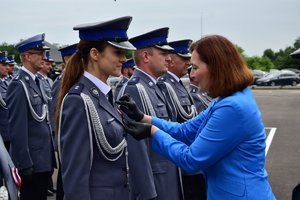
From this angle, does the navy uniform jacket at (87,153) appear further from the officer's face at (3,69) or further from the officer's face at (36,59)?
the officer's face at (3,69)

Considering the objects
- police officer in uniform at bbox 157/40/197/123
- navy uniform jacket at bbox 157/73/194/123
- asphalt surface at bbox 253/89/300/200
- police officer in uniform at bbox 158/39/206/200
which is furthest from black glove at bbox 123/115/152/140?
asphalt surface at bbox 253/89/300/200

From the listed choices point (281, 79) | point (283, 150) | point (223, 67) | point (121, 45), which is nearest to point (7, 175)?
point (121, 45)

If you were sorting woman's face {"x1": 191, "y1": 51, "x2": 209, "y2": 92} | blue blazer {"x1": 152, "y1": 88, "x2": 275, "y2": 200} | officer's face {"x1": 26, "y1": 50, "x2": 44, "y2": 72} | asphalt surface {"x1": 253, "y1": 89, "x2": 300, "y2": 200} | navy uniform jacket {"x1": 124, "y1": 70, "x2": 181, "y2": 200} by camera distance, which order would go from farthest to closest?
1. asphalt surface {"x1": 253, "y1": 89, "x2": 300, "y2": 200}
2. officer's face {"x1": 26, "y1": 50, "x2": 44, "y2": 72}
3. navy uniform jacket {"x1": 124, "y1": 70, "x2": 181, "y2": 200}
4. woman's face {"x1": 191, "y1": 51, "x2": 209, "y2": 92}
5. blue blazer {"x1": 152, "y1": 88, "x2": 275, "y2": 200}

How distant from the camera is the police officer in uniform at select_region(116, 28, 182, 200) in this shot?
319 centimetres

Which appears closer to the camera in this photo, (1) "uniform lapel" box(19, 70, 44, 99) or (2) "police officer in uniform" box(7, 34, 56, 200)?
(2) "police officer in uniform" box(7, 34, 56, 200)

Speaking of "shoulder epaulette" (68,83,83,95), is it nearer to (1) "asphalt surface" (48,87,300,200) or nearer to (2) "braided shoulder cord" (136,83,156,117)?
(2) "braided shoulder cord" (136,83,156,117)

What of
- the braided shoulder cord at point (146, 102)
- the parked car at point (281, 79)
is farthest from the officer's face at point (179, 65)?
the parked car at point (281, 79)

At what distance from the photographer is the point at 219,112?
2.33 m

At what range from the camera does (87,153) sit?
2.45m

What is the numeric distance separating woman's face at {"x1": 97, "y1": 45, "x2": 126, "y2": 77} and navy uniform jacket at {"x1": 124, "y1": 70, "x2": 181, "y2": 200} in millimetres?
693

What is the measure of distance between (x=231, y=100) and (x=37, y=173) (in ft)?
8.70

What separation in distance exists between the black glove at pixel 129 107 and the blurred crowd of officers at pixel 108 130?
0.24 feet

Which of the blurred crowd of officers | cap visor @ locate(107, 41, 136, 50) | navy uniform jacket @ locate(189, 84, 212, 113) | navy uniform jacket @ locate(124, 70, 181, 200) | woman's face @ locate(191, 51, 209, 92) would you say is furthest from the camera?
navy uniform jacket @ locate(189, 84, 212, 113)

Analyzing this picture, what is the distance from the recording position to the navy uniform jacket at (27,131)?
4125 millimetres
